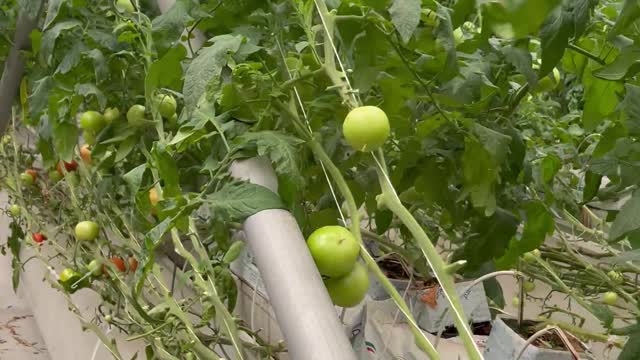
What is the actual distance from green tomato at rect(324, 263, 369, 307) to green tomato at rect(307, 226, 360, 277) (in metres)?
0.02

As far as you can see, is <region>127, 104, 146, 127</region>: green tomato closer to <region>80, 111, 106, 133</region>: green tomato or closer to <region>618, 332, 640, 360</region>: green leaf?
<region>80, 111, 106, 133</region>: green tomato

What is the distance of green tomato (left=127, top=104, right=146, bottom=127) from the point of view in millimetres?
887

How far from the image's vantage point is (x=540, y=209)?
0.87 m

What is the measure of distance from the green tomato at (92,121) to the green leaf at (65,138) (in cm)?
2

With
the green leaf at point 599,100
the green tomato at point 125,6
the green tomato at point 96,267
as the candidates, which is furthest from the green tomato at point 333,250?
the green tomato at point 96,267

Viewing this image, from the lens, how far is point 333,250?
475 mm

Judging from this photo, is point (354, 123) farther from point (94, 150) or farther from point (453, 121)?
point (94, 150)

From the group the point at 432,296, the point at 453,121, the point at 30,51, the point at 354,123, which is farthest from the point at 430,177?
the point at 30,51

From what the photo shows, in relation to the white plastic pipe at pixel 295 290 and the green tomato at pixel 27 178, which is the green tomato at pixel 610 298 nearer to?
the white plastic pipe at pixel 295 290

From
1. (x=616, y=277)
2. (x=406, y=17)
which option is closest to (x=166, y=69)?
(x=406, y=17)

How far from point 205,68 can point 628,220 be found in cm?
41

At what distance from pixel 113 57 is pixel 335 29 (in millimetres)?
452

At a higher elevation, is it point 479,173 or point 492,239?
point 479,173

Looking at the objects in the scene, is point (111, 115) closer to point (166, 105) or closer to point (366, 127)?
point (166, 105)
